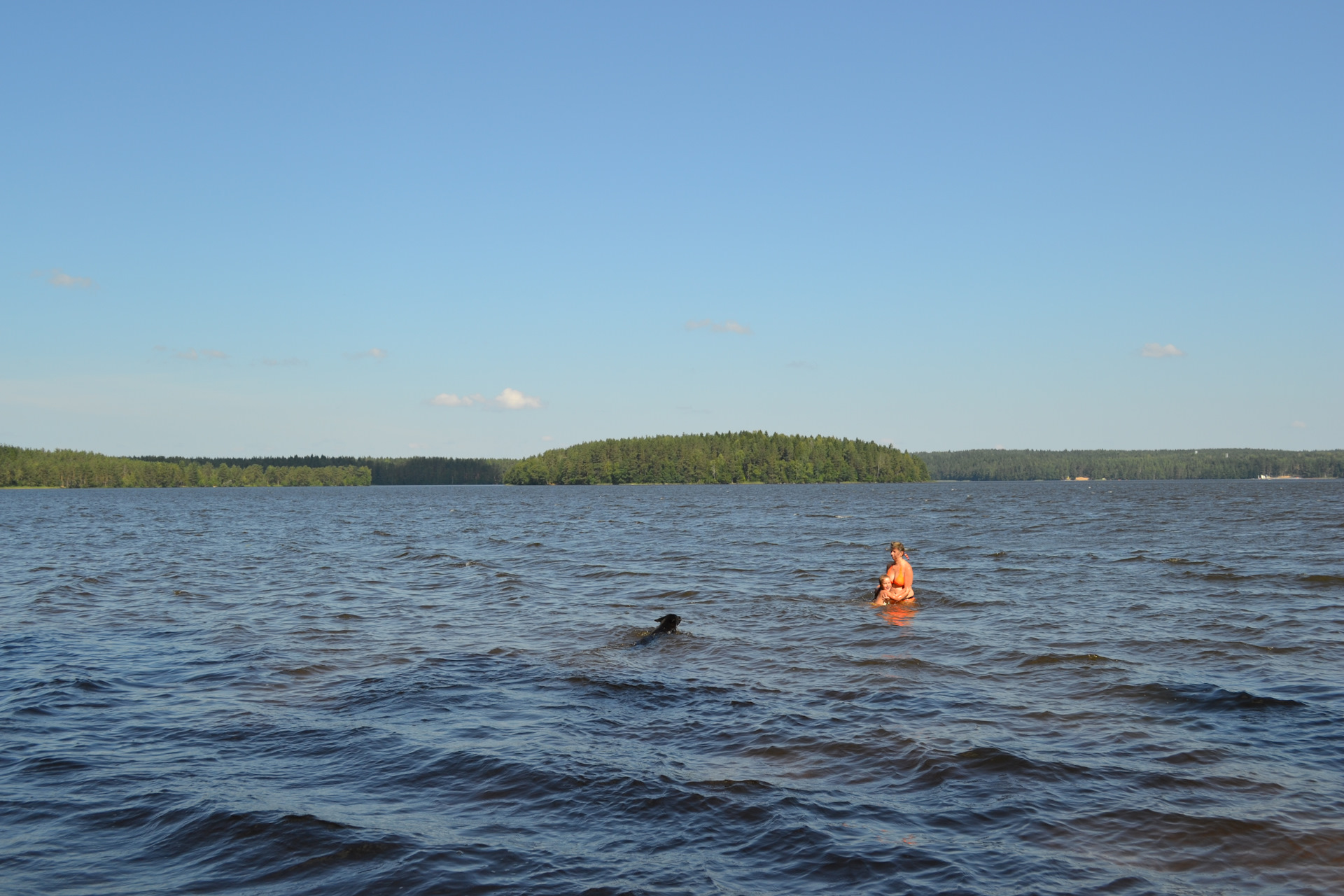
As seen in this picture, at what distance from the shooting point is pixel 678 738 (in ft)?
37.8

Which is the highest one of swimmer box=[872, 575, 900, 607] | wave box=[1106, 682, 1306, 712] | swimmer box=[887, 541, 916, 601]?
swimmer box=[887, 541, 916, 601]

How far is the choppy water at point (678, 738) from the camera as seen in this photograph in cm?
785

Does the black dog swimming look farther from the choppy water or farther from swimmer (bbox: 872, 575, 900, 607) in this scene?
swimmer (bbox: 872, 575, 900, 607)

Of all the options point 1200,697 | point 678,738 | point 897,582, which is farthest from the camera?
point 897,582

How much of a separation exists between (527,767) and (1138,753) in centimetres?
736

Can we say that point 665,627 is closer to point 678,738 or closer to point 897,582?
point 897,582

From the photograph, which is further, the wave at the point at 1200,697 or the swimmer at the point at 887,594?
the swimmer at the point at 887,594

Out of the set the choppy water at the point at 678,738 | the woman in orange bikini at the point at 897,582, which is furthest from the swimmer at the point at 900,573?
the choppy water at the point at 678,738

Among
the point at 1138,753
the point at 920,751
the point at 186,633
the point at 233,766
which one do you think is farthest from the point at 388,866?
the point at 186,633

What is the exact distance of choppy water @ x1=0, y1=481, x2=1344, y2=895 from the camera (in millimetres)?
7852

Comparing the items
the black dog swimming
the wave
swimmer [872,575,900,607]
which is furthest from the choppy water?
the black dog swimming

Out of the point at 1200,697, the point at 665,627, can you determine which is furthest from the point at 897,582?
the point at 1200,697

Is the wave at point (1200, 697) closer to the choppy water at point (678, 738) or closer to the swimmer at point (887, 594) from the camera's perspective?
the choppy water at point (678, 738)

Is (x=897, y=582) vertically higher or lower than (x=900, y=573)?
lower
